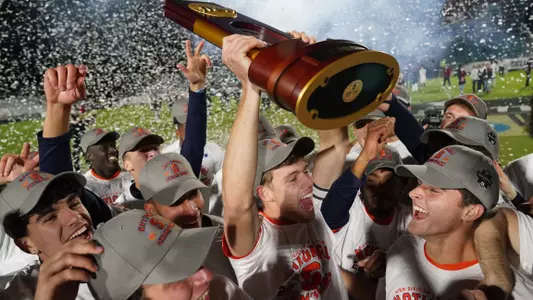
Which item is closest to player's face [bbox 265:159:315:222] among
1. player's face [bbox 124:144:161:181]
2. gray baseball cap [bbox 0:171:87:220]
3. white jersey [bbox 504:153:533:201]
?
gray baseball cap [bbox 0:171:87:220]

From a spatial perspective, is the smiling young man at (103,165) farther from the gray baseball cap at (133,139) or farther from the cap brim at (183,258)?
the cap brim at (183,258)

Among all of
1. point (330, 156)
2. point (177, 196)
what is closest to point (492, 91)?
point (330, 156)

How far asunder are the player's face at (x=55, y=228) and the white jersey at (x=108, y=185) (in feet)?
4.59

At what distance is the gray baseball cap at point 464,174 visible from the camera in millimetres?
1535

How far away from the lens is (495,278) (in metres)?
1.33

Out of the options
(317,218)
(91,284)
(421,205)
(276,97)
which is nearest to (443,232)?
(421,205)

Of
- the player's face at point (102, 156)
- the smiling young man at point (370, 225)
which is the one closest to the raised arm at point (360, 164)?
the smiling young man at point (370, 225)

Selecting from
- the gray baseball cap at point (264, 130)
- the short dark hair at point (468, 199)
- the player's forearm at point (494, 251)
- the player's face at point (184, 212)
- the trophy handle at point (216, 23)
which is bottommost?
the gray baseball cap at point (264, 130)

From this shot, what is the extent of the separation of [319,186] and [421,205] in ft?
2.02

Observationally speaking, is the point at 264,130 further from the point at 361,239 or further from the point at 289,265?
the point at 289,265

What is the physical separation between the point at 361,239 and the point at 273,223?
585 millimetres

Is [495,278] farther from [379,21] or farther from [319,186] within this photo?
[379,21]

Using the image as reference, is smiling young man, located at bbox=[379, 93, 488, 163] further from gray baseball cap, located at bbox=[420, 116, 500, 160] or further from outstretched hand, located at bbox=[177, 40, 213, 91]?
outstretched hand, located at bbox=[177, 40, 213, 91]

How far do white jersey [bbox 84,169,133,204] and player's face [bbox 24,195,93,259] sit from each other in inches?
55.1
